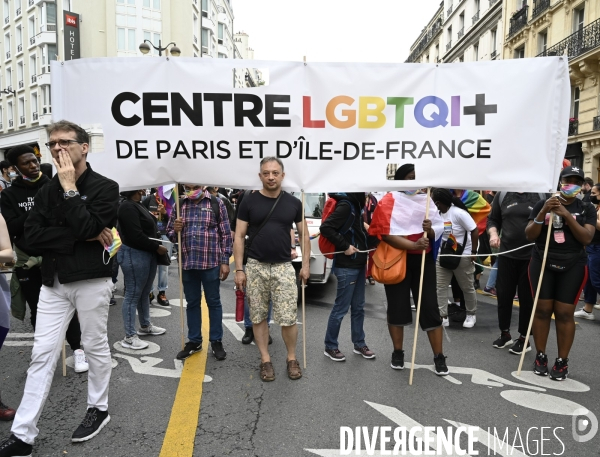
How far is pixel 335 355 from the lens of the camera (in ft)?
14.6

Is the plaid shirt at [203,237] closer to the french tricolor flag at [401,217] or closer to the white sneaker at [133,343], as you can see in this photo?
the white sneaker at [133,343]

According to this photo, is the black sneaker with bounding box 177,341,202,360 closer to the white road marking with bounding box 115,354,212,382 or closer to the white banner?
the white road marking with bounding box 115,354,212,382

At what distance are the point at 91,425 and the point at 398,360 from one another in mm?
2629

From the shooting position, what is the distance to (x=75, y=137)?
2992 millimetres

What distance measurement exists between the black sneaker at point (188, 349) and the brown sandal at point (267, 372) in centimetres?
86

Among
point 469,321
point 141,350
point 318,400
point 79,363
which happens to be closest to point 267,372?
point 318,400

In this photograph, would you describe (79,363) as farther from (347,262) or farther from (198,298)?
(347,262)

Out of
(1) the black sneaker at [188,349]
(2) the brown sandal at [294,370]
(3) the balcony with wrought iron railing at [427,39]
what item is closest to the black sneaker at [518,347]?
(2) the brown sandal at [294,370]

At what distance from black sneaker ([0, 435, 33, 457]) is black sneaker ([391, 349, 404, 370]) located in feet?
9.70

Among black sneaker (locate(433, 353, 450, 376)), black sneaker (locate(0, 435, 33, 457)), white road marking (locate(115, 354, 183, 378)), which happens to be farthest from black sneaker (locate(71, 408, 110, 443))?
black sneaker (locate(433, 353, 450, 376))

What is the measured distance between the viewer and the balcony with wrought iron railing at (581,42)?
1930 centimetres

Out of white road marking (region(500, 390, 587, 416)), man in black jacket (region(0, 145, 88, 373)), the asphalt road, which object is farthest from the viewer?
man in black jacket (region(0, 145, 88, 373))

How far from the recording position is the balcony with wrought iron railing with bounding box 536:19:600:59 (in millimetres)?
19297

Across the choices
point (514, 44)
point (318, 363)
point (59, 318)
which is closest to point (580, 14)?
point (514, 44)
